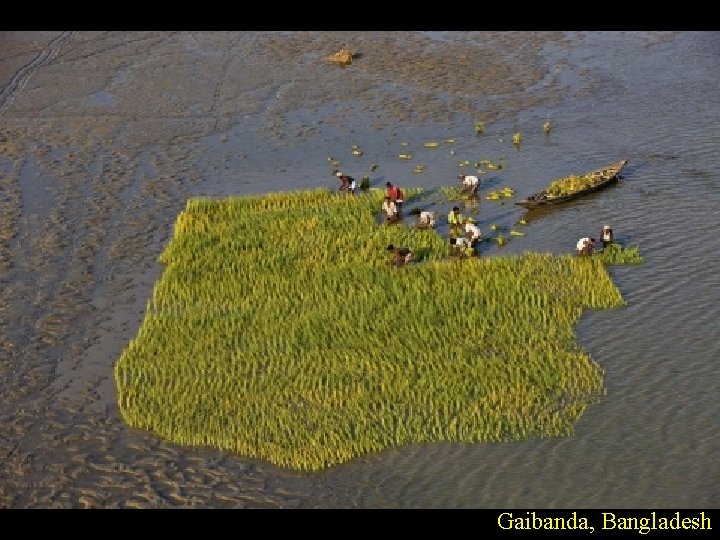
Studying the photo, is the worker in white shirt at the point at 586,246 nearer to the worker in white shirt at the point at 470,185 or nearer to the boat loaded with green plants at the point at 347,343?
the boat loaded with green plants at the point at 347,343

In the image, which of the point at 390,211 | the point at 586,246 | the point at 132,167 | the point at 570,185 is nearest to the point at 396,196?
the point at 390,211

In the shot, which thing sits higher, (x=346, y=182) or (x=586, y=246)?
(x=586, y=246)

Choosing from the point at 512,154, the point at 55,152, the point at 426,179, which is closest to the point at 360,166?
the point at 426,179

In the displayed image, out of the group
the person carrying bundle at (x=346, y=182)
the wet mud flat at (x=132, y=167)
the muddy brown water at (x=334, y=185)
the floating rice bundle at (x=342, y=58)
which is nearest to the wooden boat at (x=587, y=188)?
the muddy brown water at (x=334, y=185)

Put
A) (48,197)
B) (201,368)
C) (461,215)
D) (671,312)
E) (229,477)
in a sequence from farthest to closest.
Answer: (48,197) → (461,215) → (671,312) → (201,368) → (229,477)

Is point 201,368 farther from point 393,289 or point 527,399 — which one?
point 527,399

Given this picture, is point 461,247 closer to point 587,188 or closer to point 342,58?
point 587,188

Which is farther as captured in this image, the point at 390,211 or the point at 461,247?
the point at 390,211
